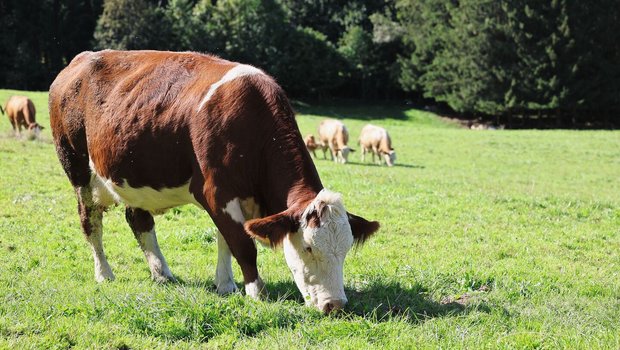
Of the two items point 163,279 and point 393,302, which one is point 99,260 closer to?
point 163,279

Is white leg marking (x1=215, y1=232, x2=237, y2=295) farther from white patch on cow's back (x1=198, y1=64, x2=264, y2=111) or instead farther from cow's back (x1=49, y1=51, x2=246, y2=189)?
white patch on cow's back (x1=198, y1=64, x2=264, y2=111)

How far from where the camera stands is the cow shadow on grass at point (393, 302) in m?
5.98

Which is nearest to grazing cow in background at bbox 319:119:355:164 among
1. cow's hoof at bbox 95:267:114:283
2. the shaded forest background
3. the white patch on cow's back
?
cow's hoof at bbox 95:267:114:283

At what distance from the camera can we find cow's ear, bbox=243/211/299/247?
5781 millimetres

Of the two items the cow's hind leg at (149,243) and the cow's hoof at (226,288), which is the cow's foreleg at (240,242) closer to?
Answer: the cow's hoof at (226,288)

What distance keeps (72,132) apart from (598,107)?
183 ft

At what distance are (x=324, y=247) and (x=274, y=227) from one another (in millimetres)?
477

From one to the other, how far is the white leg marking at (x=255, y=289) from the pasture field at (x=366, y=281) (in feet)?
0.47

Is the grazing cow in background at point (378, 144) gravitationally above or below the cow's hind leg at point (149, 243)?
below

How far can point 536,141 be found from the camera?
3822 centimetres

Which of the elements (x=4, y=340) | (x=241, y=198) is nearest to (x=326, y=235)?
(x=241, y=198)

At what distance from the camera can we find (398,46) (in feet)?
241

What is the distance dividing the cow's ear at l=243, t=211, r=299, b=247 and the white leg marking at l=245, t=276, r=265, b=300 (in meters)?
0.71

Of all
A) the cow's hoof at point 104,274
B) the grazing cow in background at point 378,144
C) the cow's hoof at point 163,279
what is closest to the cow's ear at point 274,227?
the cow's hoof at point 163,279
